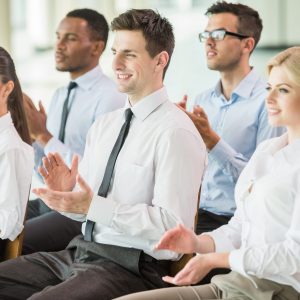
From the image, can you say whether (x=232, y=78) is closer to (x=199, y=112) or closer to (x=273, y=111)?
(x=199, y=112)

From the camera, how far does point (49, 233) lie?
3098 mm

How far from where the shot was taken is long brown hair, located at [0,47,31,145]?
9.14ft

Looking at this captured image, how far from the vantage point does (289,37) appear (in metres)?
5.62

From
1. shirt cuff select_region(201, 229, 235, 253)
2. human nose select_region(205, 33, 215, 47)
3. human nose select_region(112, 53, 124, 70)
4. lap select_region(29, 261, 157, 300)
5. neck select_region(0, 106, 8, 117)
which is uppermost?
human nose select_region(112, 53, 124, 70)

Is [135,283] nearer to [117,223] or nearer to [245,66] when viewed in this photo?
[117,223]

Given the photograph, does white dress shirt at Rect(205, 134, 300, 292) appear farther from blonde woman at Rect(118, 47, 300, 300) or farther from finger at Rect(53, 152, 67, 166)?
finger at Rect(53, 152, 67, 166)

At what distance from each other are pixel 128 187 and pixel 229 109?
3.39 ft

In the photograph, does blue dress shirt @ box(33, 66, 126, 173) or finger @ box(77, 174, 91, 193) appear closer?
finger @ box(77, 174, 91, 193)

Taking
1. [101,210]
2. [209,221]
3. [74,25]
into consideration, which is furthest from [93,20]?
[101,210]

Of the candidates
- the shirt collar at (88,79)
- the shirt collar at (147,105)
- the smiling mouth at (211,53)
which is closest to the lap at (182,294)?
the shirt collar at (147,105)

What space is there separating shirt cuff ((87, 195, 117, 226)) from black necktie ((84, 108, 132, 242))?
0.14m

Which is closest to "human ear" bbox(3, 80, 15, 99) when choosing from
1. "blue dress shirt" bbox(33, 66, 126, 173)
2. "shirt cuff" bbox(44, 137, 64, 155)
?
"shirt cuff" bbox(44, 137, 64, 155)

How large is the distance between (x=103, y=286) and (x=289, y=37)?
384 cm

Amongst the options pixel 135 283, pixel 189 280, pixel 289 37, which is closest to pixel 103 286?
pixel 135 283
